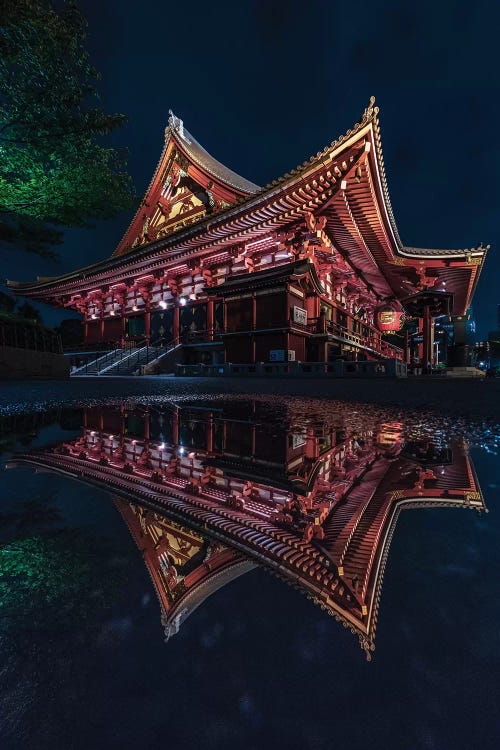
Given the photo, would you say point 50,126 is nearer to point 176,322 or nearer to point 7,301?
point 176,322

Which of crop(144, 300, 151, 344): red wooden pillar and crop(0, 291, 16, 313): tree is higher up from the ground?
crop(0, 291, 16, 313): tree

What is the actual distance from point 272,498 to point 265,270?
36.5ft

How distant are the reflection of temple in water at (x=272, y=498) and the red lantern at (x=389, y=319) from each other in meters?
18.8

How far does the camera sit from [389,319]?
1973cm

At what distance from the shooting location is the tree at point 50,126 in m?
6.11

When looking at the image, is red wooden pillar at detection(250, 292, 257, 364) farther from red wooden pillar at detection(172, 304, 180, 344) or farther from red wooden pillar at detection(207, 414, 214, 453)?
red wooden pillar at detection(207, 414, 214, 453)

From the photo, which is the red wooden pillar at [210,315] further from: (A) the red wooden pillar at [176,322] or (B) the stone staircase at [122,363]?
(B) the stone staircase at [122,363]

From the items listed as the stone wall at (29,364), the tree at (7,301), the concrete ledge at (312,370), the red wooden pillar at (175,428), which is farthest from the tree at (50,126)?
the tree at (7,301)

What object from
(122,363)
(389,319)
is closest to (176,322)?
(122,363)

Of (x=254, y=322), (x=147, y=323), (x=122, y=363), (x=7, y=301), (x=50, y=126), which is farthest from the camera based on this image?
(x=7, y=301)

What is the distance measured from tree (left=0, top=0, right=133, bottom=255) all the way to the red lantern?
16088 mm

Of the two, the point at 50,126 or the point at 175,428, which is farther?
the point at 50,126

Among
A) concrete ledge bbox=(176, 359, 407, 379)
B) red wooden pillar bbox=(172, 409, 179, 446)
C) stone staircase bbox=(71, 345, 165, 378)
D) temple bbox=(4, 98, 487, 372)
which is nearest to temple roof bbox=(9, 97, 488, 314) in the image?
temple bbox=(4, 98, 487, 372)

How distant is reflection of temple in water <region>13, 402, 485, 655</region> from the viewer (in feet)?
2.53
